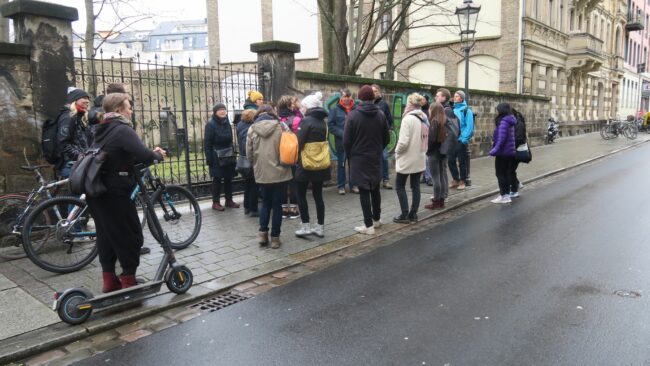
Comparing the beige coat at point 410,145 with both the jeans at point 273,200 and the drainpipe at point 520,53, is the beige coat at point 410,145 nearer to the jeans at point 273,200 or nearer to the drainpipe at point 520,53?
the jeans at point 273,200

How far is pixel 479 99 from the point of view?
17094 mm

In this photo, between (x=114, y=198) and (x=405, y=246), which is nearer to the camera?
(x=114, y=198)

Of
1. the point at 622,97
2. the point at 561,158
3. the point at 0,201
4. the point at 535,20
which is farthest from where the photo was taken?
the point at 622,97

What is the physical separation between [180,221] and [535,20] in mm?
23610

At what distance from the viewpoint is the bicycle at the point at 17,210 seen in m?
5.62

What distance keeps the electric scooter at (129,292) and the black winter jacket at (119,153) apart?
196 mm

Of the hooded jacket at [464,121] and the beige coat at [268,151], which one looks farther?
the hooded jacket at [464,121]

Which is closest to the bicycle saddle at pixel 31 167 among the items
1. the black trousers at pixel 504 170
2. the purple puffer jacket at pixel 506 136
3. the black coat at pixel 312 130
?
the black coat at pixel 312 130

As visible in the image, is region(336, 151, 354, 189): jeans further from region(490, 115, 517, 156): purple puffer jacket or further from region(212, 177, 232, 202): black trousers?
region(490, 115, 517, 156): purple puffer jacket

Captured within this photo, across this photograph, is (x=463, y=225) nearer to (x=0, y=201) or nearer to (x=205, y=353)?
(x=205, y=353)

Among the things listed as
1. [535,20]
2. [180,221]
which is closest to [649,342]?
[180,221]

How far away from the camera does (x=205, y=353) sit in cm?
368

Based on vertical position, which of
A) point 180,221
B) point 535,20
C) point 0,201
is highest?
point 535,20

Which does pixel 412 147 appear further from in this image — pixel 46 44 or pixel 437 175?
pixel 46 44
